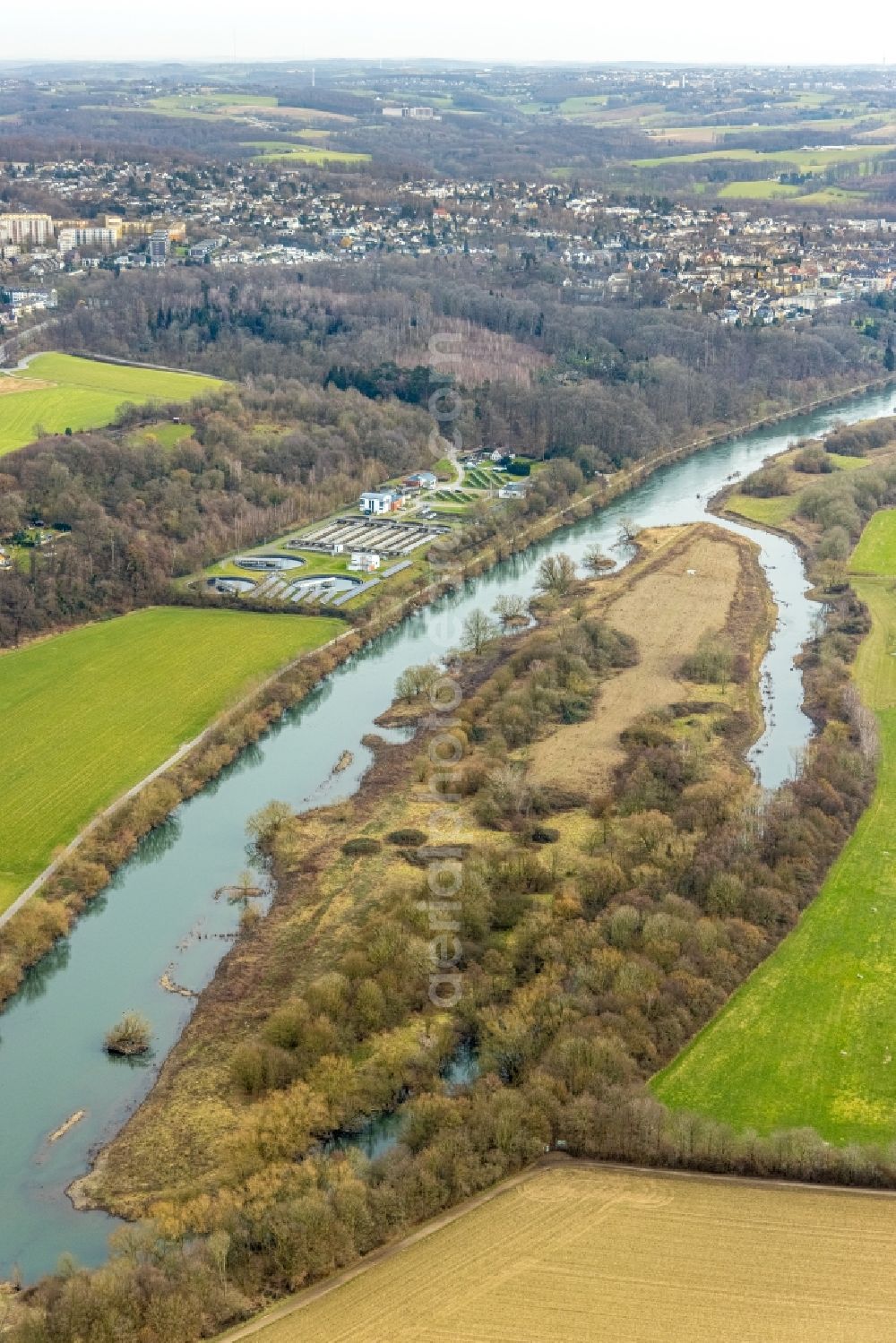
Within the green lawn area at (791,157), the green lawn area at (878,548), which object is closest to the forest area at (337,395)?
the green lawn area at (878,548)

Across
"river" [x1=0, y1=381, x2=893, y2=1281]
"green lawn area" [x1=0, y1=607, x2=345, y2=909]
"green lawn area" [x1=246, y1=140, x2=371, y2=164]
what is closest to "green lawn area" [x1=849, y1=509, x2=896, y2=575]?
"river" [x1=0, y1=381, x2=893, y2=1281]

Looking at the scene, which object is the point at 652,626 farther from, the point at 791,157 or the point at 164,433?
the point at 791,157

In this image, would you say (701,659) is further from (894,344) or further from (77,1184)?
(894,344)

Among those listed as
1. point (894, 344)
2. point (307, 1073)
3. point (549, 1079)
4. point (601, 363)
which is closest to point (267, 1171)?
point (307, 1073)

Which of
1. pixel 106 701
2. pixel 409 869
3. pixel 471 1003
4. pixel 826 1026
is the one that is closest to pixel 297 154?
pixel 106 701

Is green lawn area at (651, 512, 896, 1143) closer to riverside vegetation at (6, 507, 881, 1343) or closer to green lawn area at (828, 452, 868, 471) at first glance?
riverside vegetation at (6, 507, 881, 1343)
